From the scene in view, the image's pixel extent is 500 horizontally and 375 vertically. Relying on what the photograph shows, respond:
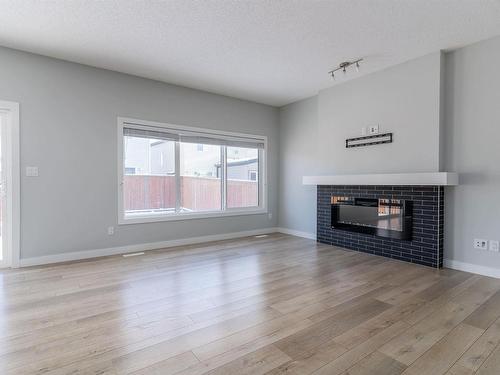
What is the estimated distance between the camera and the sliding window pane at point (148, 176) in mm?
4160

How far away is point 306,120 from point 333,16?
2630 mm

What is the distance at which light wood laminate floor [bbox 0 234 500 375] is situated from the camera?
5.22 ft

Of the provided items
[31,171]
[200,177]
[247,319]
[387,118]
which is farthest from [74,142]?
[387,118]

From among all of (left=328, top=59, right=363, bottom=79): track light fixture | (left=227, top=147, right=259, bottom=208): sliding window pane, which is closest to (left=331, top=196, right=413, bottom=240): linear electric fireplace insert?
(left=227, top=147, right=259, bottom=208): sliding window pane

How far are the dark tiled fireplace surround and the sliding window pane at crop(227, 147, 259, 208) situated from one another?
5.75 ft

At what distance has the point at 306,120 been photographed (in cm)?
524

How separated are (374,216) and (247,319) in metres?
2.72

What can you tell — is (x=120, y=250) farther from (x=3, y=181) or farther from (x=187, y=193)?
(x=3, y=181)

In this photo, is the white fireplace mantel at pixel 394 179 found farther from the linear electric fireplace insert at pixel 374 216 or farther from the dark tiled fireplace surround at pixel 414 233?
the linear electric fireplace insert at pixel 374 216

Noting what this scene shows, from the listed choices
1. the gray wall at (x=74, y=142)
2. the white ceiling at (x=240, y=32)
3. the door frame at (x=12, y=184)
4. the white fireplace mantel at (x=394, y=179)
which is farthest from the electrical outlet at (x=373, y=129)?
the door frame at (x=12, y=184)

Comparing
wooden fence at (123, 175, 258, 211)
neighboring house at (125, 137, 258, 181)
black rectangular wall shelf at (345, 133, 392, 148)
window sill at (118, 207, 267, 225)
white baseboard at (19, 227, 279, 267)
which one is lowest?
white baseboard at (19, 227, 279, 267)

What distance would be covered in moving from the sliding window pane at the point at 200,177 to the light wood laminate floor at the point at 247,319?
1.51 metres

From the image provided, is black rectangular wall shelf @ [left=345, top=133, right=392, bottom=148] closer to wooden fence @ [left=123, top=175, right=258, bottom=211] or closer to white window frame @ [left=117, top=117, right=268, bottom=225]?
white window frame @ [left=117, top=117, right=268, bottom=225]

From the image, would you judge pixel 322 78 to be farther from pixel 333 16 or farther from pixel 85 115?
pixel 85 115
